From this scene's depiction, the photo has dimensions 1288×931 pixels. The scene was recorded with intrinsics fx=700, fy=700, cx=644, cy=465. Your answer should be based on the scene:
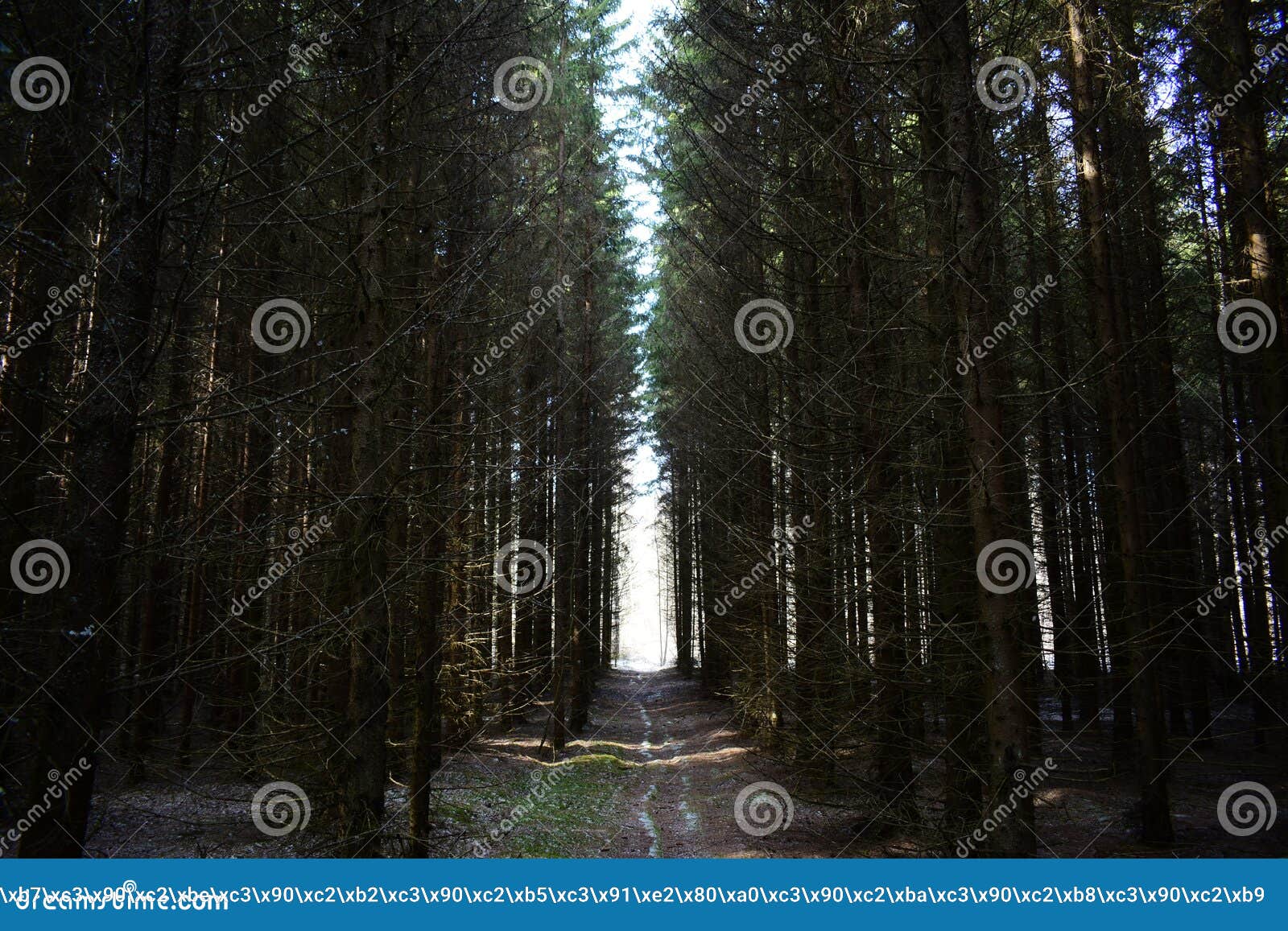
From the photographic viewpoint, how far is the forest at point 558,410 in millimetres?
4363

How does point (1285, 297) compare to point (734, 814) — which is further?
point (734, 814)

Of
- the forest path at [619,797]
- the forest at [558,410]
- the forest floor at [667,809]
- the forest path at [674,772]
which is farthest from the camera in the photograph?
the forest path at [674,772]

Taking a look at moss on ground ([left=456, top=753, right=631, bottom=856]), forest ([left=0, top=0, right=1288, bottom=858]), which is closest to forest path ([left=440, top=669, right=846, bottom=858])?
moss on ground ([left=456, top=753, right=631, bottom=856])

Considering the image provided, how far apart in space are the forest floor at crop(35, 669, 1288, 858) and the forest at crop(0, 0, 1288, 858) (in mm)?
147

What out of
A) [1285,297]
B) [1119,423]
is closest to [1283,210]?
[1285,297]

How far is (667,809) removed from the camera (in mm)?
11352

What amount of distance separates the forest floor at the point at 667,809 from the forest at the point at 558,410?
0.48ft

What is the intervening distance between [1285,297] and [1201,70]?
4.14 metres

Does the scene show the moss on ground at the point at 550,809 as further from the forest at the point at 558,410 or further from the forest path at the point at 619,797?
the forest at the point at 558,410

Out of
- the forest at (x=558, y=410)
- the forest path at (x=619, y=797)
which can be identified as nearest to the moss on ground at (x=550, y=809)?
the forest path at (x=619, y=797)

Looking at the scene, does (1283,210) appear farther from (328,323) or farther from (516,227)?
(328,323)

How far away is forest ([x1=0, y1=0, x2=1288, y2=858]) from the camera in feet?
14.3

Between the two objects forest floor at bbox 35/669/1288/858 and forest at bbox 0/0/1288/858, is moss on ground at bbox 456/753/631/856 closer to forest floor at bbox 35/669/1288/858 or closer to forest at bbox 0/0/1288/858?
forest floor at bbox 35/669/1288/858

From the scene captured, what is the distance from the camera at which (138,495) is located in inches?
339
